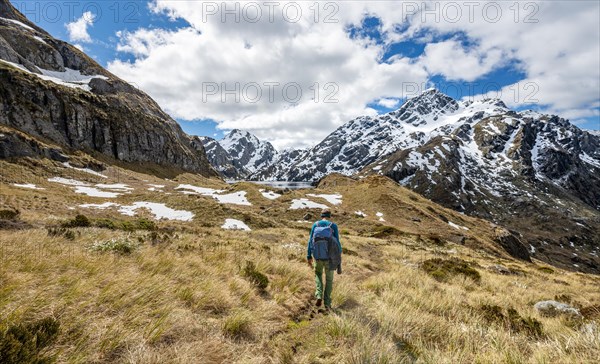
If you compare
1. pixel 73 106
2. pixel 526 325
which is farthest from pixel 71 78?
pixel 526 325

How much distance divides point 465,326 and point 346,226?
35.5m

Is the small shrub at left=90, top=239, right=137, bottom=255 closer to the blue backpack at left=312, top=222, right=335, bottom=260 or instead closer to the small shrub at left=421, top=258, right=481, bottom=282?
the blue backpack at left=312, top=222, right=335, bottom=260

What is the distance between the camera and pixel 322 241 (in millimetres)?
7164

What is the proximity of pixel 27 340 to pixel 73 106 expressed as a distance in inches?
4931

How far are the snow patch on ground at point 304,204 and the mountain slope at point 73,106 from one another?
62876mm

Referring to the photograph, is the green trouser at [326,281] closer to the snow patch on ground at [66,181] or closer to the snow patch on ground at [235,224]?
the snow patch on ground at [235,224]

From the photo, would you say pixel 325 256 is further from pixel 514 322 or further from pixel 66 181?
pixel 66 181

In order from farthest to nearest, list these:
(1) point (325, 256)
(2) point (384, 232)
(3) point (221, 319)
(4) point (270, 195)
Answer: (4) point (270, 195) → (2) point (384, 232) → (1) point (325, 256) → (3) point (221, 319)

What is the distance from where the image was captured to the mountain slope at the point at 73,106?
83519 mm

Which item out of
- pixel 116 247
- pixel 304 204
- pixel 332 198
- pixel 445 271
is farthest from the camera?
pixel 332 198

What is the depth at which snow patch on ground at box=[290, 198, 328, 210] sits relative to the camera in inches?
1836

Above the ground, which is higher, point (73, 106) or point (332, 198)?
point (73, 106)

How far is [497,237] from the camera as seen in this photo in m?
55.5

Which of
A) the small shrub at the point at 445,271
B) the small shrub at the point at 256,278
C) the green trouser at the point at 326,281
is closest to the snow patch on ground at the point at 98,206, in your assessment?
the small shrub at the point at 256,278
